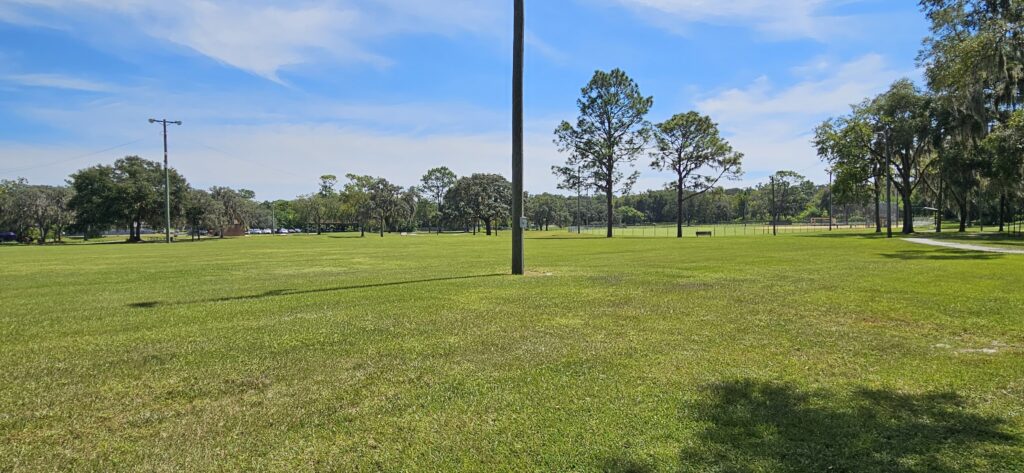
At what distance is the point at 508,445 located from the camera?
10.7 feet

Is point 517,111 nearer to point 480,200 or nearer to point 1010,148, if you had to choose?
point 1010,148

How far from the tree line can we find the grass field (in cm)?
1216

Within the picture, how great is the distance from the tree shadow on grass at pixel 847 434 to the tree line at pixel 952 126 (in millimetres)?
18251

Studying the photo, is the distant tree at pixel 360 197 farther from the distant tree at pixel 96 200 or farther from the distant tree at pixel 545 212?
the distant tree at pixel 545 212

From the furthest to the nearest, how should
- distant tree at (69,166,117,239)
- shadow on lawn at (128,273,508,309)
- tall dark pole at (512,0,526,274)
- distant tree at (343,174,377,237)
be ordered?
1. distant tree at (343,174,377,237)
2. distant tree at (69,166,117,239)
3. tall dark pole at (512,0,526,274)
4. shadow on lawn at (128,273,508,309)

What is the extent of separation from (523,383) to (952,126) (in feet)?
157

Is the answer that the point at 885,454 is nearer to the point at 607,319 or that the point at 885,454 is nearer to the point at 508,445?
the point at 508,445

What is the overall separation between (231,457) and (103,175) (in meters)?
69.1

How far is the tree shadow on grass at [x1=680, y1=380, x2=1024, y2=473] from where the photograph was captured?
299 centimetres

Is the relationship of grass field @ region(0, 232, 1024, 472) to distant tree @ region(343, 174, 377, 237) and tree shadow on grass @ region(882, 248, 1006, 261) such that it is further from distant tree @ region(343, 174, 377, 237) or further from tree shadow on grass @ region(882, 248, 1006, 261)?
distant tree @ region(343, 174, 377, 237)

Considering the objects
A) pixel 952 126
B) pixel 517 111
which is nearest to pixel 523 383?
pixel 517 111

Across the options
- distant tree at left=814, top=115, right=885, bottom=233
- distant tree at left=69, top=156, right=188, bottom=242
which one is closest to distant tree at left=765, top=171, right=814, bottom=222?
distant tree at left=814, top=115, right=885, bottom=233

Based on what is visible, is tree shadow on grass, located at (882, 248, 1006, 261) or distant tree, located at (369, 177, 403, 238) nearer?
tree shadow on grass, located at (882, 248, 1006, 261)

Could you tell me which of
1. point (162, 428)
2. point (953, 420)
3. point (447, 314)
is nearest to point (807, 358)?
point (953, 420)
